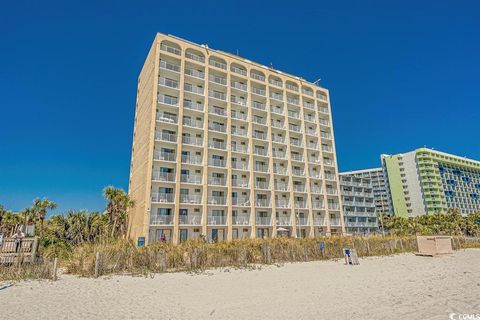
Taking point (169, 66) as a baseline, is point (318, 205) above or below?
below

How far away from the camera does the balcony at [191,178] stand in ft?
117

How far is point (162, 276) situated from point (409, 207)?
363 ft

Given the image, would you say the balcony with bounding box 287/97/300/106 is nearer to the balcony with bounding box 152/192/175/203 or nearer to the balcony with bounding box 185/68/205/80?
the balcony with bounding box 185/68/205/80

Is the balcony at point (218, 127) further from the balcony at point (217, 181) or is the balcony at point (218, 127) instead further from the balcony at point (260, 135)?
the balcony at point (217, 181)

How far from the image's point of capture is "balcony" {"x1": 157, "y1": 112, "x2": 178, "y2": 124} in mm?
36003

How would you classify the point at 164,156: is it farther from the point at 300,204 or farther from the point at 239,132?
the point at 300,204

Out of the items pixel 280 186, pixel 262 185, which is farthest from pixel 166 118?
pixel 280 186

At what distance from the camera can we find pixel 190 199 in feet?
116

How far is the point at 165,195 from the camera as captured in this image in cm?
3356

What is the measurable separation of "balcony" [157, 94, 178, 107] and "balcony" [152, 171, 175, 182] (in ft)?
31.1

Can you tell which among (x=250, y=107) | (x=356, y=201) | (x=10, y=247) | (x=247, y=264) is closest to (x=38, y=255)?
(x=10, y=247)

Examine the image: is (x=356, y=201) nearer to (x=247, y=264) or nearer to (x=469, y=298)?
(x=247, y=264)

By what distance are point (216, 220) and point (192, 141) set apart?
1122 centimetres

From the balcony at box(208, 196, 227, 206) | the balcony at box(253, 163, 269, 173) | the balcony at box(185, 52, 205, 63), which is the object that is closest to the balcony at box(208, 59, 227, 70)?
the balcony at box(185, 52, 205, 63)
